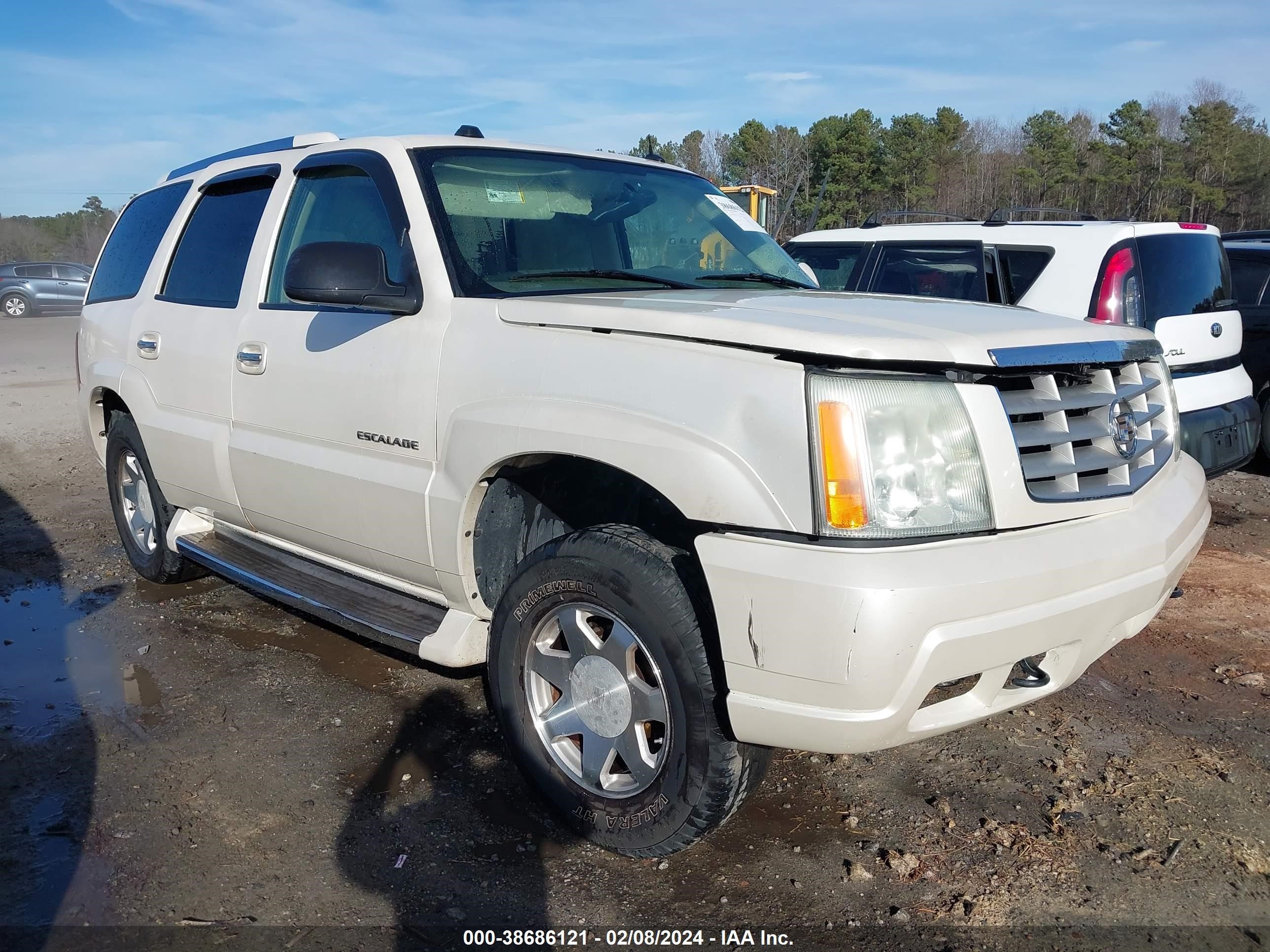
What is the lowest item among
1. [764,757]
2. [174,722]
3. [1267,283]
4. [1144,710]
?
[1144,710]

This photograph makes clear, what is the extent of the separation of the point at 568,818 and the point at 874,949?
2.91ft

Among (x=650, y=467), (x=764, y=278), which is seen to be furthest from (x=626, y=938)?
(x=764, y=278)

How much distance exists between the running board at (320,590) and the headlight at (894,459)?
156 cm

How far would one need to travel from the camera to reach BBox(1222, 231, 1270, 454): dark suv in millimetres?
7645

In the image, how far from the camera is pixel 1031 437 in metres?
2.43

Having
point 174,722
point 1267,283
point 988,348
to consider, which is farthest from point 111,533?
point 1267,283

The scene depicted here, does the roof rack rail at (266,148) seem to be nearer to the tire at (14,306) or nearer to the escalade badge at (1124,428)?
the escalade badge at (1124,428)

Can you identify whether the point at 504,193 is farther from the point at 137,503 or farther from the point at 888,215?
the point at 888,215

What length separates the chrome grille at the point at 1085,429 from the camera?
2.44 m

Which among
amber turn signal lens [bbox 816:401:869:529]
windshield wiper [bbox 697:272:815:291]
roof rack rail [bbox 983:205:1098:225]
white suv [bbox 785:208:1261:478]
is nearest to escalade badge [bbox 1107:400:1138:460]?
amber turn signal lens [bbox 816:401:869:529]

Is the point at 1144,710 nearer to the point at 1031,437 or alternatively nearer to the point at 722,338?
the point at 1031,437

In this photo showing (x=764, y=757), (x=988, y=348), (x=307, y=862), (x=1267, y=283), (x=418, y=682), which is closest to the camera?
(x=988, y=348)

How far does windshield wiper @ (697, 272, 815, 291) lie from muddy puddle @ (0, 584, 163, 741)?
2.62 m

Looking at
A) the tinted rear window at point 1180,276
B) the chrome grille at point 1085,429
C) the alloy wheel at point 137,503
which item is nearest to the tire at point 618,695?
the chrome grille at point 1085,429
